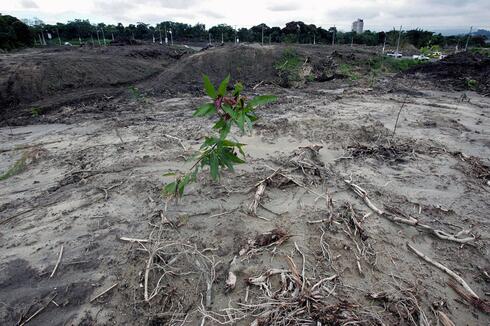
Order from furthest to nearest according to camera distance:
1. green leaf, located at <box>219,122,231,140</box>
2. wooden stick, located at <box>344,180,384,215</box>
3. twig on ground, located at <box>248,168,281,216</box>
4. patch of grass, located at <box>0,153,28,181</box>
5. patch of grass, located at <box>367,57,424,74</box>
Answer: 1. patch of grass, located at <box>367,57,424,74</box>
2. patch of grass, located at <box>0,153,28,181</box>
3. wooden stick, located at <box>344,180,384,215</box>
4. twig on ground, located at <box>248,168,281,216</box>
5. green leaf, located at <box>219,122,231,140</box>

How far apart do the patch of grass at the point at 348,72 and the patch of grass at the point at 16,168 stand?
1157cm

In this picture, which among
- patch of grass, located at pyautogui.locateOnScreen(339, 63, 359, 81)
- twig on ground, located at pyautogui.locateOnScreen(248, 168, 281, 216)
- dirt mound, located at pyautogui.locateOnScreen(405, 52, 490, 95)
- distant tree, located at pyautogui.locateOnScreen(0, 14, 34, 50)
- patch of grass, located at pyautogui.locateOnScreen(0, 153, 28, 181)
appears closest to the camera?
twig on ground, located at pyautogui.locateOnScreen(248, 168, 281, 216)

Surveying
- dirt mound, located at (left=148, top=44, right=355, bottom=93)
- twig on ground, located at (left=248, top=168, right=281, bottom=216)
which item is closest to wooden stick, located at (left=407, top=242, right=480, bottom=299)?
twig on ground, located at (left=248, top=168, right=281, bottom=216)

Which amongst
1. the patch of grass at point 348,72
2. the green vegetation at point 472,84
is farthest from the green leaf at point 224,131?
the green vegetation at point 472,84

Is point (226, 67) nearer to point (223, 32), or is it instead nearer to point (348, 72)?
point (348, 72)

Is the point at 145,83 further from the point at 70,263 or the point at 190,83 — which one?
the point at 70,263

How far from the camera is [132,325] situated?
195 cm

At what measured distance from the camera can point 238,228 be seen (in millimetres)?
2738

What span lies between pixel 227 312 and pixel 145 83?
11228 millimetres

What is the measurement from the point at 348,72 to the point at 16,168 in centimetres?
1269

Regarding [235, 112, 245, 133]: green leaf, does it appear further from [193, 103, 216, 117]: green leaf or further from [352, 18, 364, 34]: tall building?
[352, 18, 364, 34]: tall building

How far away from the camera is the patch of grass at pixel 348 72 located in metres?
12.3

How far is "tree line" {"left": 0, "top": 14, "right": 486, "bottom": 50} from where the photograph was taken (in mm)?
24359

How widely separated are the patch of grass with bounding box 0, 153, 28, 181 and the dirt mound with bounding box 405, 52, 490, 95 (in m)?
13.4
